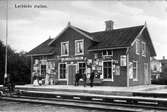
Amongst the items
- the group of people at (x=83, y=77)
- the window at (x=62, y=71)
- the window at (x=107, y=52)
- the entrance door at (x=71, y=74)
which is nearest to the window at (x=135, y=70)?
the window at (x=107, y=52)

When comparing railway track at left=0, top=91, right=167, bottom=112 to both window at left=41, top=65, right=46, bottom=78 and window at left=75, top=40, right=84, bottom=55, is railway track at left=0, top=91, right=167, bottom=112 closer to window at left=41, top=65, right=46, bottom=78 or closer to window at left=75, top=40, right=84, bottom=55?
window at left=75, top=40, right=84, bottom=55

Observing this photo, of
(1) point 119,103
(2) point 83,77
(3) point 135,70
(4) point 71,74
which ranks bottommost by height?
(1) point 119,103

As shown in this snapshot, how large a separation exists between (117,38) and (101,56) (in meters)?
2.40

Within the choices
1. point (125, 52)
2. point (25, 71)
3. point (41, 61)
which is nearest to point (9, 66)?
point (25, 71)

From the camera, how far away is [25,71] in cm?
3438

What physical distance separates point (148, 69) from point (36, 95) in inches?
599

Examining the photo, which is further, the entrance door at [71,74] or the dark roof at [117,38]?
the entrance door at [71,74]

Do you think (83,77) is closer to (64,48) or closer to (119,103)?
(64,48)

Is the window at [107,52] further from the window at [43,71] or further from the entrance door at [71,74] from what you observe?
the window at [43,71]

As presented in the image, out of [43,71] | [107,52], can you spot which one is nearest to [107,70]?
[107,52]

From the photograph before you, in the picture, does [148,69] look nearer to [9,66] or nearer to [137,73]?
[137,73]

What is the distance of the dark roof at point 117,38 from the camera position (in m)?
21.4

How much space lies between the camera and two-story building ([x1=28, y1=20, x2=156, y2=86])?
2138 centimetres

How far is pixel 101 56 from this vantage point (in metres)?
22.4
